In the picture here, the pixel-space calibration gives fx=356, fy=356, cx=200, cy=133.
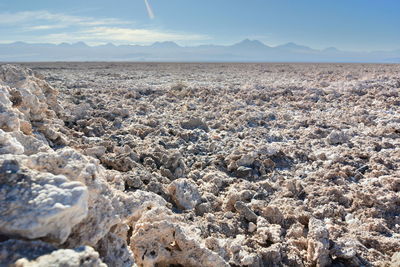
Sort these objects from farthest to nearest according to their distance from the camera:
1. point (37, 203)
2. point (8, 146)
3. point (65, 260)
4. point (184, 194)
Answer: point (184, 194)
point (8, 146)
point (37, 203)
point (65, 260)

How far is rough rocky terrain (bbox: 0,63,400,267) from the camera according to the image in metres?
1.86

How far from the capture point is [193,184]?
4203mm

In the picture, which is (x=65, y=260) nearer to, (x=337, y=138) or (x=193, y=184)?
(x=193, y=184)

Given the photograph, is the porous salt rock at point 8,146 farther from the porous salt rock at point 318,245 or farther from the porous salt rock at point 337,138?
the porous salt rock at point 337,138

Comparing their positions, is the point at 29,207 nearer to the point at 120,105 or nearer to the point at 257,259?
the point at 257,259

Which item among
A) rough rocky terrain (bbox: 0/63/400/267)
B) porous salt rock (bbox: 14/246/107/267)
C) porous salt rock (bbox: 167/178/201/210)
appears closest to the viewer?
porous salt rock (bbox: 14/246/107/267)

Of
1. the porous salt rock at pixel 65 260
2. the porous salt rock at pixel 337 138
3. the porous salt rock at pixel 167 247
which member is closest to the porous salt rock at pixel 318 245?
the porous salt rock at pixel 167 247

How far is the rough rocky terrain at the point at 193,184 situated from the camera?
1859 millimetres

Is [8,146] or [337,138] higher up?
[8,146]

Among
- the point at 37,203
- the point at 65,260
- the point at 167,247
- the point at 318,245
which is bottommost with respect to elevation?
the point at 318,245

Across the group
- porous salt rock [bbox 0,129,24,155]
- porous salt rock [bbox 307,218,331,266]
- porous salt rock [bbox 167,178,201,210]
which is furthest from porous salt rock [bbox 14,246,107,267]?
porous salt rock [bbox 167,178,201,210]

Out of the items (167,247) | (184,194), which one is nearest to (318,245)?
(167,247)

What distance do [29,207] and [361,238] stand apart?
2.95 metres

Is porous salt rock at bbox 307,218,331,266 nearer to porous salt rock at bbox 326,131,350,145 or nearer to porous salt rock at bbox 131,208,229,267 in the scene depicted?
porous salt rock at bbox 131,208,229,267
